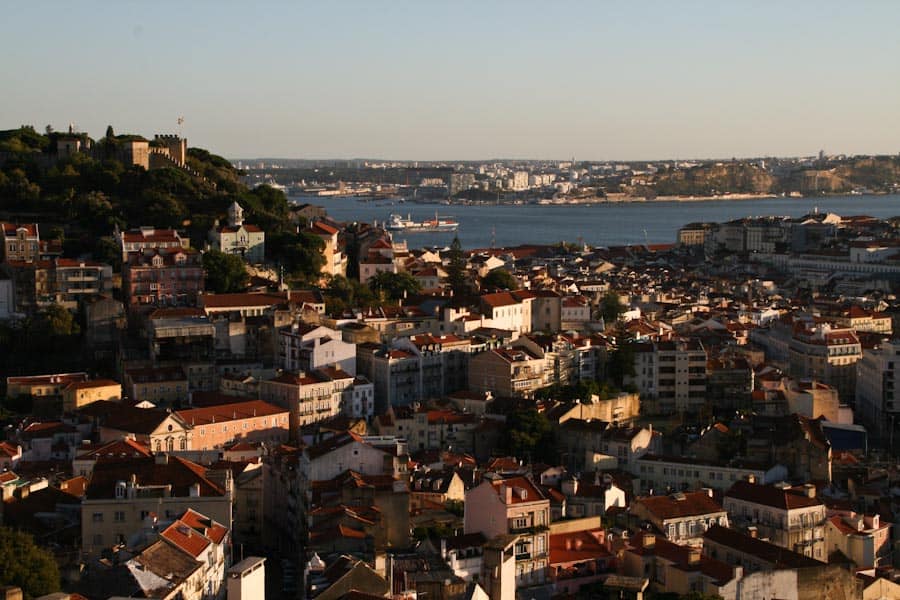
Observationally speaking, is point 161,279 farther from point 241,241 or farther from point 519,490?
point 519,490

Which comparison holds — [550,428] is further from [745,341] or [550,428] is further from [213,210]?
[213,210]

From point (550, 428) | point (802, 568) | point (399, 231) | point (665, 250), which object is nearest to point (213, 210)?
point (550, 428)

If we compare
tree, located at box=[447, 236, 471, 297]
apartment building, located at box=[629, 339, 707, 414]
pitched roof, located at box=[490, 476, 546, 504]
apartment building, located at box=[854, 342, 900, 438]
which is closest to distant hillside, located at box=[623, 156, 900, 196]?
tree, located at box=[447, 236, 471, 297]

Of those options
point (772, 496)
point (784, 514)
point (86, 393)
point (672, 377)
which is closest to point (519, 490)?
point (784, 514)

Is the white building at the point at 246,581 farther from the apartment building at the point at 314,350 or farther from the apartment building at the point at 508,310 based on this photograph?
the apartment building at the point at 508,310

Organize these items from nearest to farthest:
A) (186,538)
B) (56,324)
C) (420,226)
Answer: (186,538)
(56,324)
(420,226)
